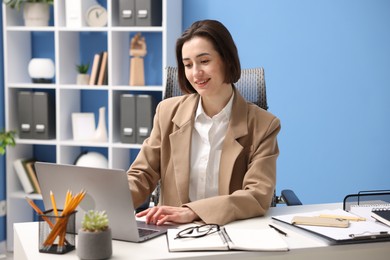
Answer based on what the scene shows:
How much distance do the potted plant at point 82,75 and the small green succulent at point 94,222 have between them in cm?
262

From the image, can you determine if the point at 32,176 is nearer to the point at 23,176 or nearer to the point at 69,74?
the point at 23,176

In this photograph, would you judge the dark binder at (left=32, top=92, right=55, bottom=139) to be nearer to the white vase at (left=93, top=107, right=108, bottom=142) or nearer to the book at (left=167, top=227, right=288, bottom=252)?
the white vase at (left=93, top=107, right=108, bottom=142)

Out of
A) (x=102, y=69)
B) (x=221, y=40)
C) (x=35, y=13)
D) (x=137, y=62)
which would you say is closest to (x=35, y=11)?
(x=35, y=13)

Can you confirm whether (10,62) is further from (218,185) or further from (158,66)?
(218,185)

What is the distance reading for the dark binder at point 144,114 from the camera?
387 centimetres

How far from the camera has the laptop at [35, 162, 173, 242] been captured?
5.35ft

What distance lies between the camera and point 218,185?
2273mm

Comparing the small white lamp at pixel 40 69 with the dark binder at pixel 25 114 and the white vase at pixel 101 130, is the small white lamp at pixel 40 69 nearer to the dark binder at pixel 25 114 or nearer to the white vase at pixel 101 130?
the dark binder at pixel 25 114

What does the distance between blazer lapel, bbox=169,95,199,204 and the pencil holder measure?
0.69 m

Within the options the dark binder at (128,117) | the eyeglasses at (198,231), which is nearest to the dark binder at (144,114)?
the dark binder at (128,117)

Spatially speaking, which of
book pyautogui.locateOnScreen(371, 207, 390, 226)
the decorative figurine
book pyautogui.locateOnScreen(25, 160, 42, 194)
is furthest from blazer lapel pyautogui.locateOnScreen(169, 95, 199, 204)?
book pyautogui.locateOnScreen(25, 160, 42, 194)

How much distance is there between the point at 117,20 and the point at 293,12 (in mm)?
1151

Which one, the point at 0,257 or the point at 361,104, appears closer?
the point at 361,104

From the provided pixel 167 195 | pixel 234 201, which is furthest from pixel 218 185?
pixel 234 201
